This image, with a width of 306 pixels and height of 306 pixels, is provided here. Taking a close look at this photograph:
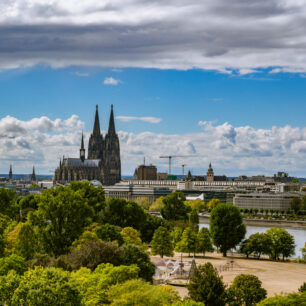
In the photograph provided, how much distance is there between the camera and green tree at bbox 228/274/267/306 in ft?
133

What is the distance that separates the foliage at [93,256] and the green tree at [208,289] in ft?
34.5

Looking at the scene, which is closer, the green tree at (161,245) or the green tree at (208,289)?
the green tree at (208,289)

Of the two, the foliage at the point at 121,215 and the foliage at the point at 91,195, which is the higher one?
the foliage at the point at 91,195

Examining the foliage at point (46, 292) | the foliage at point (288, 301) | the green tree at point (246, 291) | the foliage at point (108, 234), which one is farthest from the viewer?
the foliage at point (108, 234)

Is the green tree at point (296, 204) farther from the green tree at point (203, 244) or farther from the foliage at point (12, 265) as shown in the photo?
the foliage at point (12, 265)

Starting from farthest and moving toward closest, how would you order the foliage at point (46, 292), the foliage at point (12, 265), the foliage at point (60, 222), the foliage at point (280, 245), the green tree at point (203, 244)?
the green tree at point (203, 244) → the foliage at point (280, 245) → the foliage at point (60, 222) → the foliage at point (12, 265) → the foliage at point (46, 292)

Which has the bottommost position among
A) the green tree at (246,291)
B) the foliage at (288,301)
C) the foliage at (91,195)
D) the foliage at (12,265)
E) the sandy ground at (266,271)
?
the sandy ground at (266,271)

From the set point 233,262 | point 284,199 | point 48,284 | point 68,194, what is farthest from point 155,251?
point 284,199

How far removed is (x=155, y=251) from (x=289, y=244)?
574 inches

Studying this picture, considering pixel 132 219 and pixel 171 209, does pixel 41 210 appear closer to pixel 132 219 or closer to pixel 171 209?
pixel 132 219

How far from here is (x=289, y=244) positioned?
237ft

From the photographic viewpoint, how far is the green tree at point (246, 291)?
40438 mm

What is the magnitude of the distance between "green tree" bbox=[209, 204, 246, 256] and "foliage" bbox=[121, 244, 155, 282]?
88.3 feet

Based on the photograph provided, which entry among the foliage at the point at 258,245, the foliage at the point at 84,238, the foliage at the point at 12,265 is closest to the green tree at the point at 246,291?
the foliage at the point at 12,265
